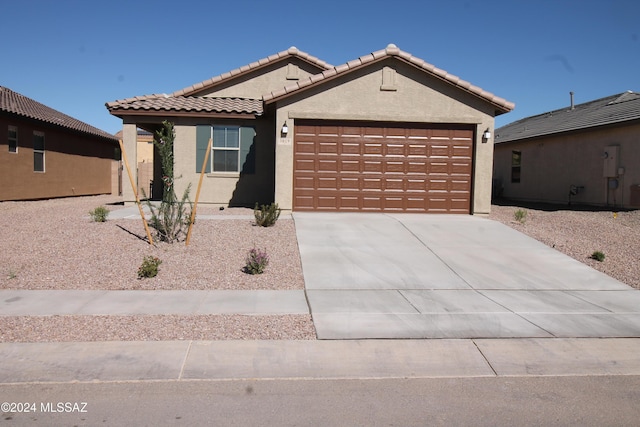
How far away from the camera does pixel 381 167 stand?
15102 mm

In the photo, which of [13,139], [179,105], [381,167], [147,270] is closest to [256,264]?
[147,270]

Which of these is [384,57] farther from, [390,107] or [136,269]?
[136,269]

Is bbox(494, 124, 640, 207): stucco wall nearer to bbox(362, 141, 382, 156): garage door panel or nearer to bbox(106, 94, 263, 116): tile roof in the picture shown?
bbox(362, 141, 382, 156): garage door panel

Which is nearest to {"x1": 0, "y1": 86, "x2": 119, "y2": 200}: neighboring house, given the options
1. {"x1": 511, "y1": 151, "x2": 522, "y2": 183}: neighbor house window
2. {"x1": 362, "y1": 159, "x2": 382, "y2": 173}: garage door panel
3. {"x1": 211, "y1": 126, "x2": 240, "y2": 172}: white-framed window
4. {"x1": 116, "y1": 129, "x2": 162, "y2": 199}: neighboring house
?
{"x1": 116, "y1": 129, "x2": 162, "y2": 199}: neighboring house

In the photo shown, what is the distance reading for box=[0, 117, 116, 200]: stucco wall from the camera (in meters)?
20.0

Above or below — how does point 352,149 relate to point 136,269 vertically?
above

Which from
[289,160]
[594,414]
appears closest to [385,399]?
[594,414]

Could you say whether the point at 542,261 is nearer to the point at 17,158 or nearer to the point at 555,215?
the point at 555,215

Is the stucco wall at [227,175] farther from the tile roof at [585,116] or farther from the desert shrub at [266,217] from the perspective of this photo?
the tile roof at [585,116]

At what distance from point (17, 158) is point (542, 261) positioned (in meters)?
19.3

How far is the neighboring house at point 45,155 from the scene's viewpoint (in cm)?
1991

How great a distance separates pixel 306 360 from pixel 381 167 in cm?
1008

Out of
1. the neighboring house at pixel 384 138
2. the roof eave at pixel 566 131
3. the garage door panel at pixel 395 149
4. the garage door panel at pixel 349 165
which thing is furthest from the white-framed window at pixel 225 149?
the roof eave at pixel 566 131

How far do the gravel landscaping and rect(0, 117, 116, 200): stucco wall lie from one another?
20.3 feet
